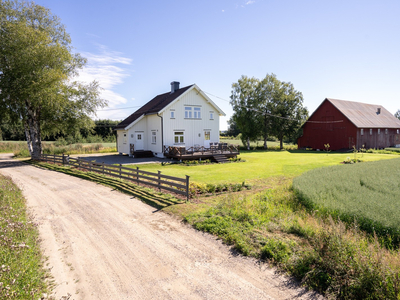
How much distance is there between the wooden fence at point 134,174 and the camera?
11.2 meters

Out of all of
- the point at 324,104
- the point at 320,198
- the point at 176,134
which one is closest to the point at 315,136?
the point at 324,104

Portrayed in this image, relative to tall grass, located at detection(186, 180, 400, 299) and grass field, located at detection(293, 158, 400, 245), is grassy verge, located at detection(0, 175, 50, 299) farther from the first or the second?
grass field, located at detection(293, 158, 400, 245)


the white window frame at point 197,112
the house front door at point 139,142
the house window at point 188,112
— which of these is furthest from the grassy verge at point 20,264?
the white window frame at point 197,112

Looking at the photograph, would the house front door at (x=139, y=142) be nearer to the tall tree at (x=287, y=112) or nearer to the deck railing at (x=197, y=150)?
A: the deck railing at (x=197, y=150)

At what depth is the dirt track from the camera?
4.66 m

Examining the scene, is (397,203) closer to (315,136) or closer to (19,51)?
(19,51)

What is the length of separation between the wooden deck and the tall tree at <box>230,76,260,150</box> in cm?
1646

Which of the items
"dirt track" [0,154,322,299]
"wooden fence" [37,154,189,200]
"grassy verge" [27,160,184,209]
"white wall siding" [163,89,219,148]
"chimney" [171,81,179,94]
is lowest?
"dirt track" [0,154,322,299]

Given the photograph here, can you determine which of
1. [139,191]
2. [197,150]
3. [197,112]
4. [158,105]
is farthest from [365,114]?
[139,191]

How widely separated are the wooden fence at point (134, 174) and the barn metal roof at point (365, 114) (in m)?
33.4

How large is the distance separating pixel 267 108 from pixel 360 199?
35451 millimetres

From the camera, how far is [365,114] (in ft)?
135

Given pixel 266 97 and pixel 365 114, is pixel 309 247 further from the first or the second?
pixel 365 114

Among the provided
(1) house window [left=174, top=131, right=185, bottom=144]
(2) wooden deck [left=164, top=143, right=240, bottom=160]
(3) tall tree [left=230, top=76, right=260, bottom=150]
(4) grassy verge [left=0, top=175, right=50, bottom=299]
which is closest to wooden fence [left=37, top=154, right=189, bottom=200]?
(4) grassy verge [left=0, top=175, right=50, bottom=299]
